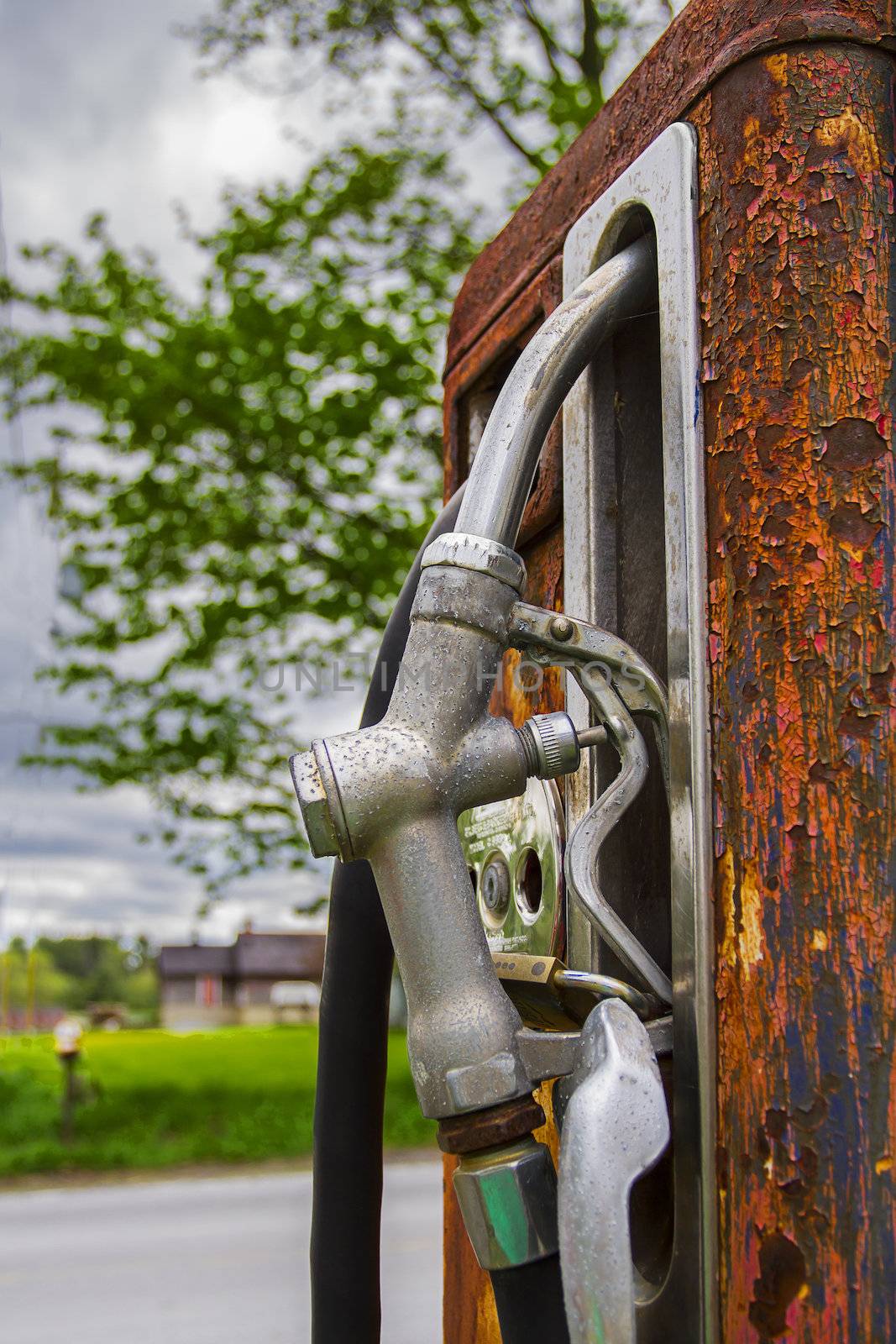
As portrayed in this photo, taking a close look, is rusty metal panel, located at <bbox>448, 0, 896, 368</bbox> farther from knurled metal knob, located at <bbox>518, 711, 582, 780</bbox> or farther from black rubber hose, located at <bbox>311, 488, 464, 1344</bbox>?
knurled metal knob, located at <bbox>518, 711, 582, 780</bbox>

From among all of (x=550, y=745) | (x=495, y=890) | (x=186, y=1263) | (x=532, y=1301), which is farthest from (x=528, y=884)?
(x=186, y=1263)

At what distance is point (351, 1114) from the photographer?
104 centimetres

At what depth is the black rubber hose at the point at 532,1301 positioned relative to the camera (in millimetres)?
733

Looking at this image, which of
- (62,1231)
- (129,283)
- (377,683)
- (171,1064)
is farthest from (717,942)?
(171,1064)

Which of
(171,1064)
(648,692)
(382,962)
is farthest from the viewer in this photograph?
(171,1064)

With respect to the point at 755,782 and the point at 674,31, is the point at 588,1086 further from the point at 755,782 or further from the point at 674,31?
the point at 674,31

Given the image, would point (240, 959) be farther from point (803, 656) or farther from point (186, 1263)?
point (803, 656)

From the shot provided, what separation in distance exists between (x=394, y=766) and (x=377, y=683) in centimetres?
34

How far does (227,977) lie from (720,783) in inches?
1680

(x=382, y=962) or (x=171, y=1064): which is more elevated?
(x=382, y=962)

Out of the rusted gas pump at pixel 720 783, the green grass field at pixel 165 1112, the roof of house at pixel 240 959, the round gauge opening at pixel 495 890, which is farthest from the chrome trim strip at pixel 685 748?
the roof of house at pixel 240 959

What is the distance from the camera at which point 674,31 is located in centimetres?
93

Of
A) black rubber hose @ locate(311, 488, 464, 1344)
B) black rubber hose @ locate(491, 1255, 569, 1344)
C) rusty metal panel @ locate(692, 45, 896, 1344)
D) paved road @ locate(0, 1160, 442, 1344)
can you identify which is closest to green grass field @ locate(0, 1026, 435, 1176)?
paved road @ locate(0, 1160, 442, 1344)

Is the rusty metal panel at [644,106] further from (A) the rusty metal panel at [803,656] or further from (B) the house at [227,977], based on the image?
(B) the house at [227,977]
